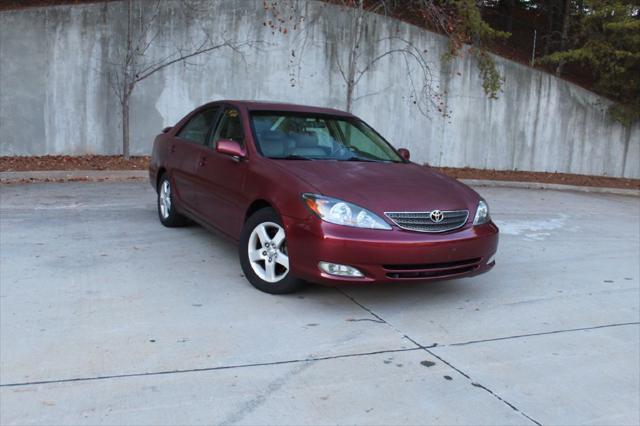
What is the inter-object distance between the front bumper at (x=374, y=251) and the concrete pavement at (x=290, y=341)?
348 millimetres

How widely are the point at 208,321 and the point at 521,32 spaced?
17.4m

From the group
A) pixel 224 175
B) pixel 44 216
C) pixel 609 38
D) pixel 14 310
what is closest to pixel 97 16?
pixel 44 216

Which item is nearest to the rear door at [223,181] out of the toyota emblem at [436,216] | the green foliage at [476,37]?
the toyota emblem at [436,216]

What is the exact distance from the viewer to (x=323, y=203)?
4422 mm

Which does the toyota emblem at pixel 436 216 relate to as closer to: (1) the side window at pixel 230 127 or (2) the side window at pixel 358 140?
(2) the side window at pixel 358 140

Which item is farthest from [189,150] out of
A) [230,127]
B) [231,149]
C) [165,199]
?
[231,149]

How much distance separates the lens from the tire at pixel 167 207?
682 cm

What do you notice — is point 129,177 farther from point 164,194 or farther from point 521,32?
point 521,32

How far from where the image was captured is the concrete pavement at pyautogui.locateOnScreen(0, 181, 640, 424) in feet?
10.5

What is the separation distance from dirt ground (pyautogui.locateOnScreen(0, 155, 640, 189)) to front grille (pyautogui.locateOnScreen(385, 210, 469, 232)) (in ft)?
26.9

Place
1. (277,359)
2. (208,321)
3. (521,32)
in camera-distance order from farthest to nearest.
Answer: (521,32) → (208,321) → (277,359)

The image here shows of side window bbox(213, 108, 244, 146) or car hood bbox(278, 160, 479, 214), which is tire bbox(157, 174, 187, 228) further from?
car hood bbox(278, 160, 479, 214)

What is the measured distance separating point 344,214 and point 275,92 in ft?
30.9

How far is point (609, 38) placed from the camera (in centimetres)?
1461
